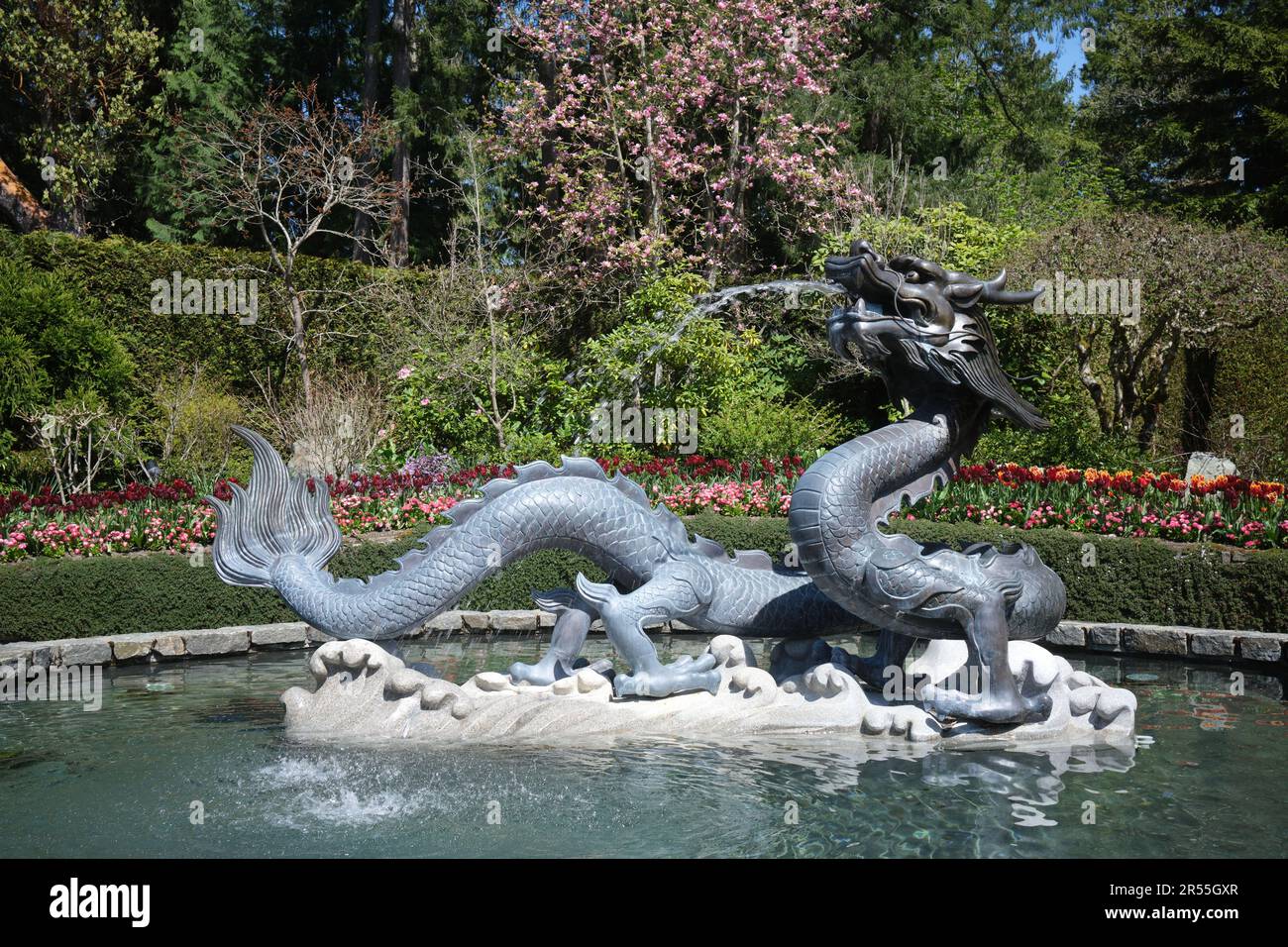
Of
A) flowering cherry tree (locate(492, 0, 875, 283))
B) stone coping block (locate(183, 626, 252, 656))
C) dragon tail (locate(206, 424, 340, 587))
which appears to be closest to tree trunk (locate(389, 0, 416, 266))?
flowering cherry tree (locate(492, 0, 875, 283))

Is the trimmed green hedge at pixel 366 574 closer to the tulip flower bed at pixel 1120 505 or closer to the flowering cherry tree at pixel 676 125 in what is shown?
the tulip flower bed at pixel 1120 505

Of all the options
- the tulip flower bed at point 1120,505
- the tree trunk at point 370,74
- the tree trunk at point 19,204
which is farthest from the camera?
the tree trunk at point 370,74

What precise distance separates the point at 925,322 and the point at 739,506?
5163mm

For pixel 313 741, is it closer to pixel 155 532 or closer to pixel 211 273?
pixel 155 532

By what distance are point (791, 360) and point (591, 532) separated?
1152 centimetres

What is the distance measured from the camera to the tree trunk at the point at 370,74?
19047 mm

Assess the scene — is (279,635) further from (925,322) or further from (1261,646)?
(1261,646)

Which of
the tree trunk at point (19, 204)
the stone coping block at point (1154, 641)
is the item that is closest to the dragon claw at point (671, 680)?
the stone coping block at point (1154, 641)

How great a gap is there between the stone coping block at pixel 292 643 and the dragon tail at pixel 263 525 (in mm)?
1903

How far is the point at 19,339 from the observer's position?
11.8m

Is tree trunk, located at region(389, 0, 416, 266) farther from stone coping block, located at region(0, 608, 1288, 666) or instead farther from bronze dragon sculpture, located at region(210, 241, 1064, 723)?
bronze dragon sculpture, located at region(210, 241, 1064, 723)

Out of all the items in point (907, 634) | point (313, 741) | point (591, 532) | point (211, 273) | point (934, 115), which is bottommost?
point (313, 741)

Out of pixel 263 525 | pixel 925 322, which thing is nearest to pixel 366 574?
pixel 263 525
